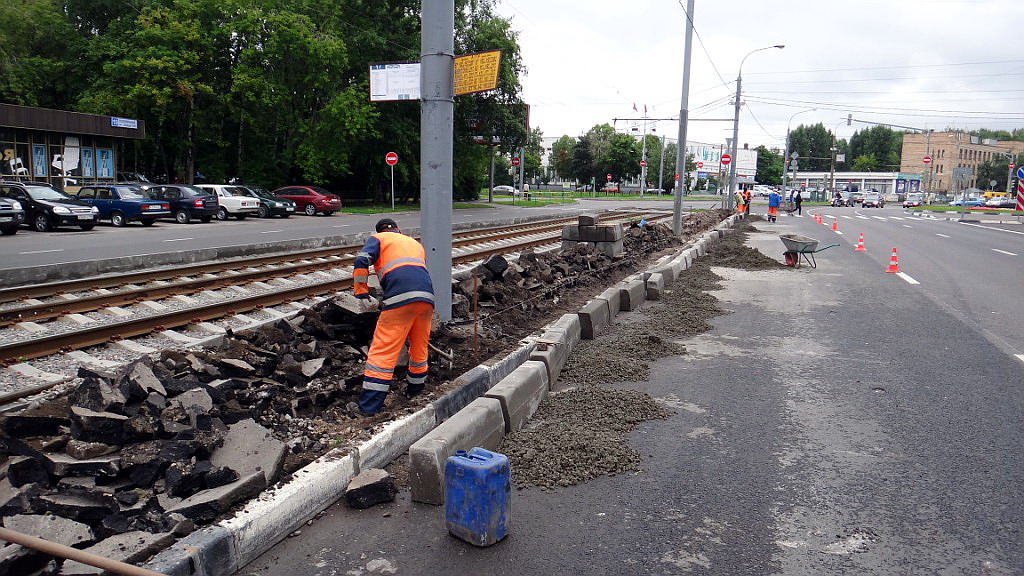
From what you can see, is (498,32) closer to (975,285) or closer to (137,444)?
(975,285)

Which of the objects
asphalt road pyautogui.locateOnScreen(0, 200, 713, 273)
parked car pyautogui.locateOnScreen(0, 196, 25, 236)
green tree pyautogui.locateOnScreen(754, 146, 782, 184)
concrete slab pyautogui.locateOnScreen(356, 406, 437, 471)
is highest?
green tree pyautogui.locateOnScreen(754, 146, 782, 184)

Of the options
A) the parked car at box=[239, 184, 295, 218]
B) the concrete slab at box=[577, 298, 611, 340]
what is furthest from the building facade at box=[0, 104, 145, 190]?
the concrete slab at box=[577, 298, 611, 340]

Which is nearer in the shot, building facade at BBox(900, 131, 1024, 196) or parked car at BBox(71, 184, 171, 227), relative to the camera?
parked car at BBox(71, 184, 171, 227)

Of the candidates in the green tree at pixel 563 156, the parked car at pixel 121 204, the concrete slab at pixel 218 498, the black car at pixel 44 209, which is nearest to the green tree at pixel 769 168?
the green tree at pixel 563 156

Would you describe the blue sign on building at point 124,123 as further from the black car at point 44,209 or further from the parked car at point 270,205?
the black car at point 44,209

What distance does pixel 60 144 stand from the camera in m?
33.3

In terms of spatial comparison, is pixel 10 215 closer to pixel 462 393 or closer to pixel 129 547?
pixel 462 393

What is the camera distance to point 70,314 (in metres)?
9.27

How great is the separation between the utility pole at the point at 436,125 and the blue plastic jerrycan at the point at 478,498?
4.19 metres

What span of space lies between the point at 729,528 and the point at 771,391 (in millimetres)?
3003

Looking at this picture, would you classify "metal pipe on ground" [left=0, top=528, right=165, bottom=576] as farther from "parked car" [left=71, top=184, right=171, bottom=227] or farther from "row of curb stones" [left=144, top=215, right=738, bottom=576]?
"parked car" [left=71, top=184, right=171, bottom=227]

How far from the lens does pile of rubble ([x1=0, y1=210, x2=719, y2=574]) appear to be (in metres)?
3.56

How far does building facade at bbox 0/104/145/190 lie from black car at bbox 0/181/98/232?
10678 millimetres

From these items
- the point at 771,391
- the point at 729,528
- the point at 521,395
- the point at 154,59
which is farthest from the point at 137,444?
the point at 154,59
